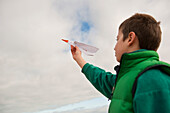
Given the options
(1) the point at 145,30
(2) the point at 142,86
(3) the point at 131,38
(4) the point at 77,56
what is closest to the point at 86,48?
→ (4) the point at 77,56

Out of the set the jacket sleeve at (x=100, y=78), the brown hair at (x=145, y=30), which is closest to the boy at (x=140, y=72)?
→ the brown hair at (x=145, y=30)

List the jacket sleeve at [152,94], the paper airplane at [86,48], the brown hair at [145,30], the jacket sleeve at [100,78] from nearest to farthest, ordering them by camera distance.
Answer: the jacket sleeve at [152,94]
the brown hair at [145,30]
the jacket sleeve at [100,78]
the paper airplane at [86,48]

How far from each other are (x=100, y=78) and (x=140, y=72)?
6.30 feet

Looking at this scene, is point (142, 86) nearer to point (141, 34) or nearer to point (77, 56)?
point (141, 34)

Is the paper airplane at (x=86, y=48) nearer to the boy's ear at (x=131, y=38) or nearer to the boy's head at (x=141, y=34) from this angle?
the boy's head at (x=141, y=34)

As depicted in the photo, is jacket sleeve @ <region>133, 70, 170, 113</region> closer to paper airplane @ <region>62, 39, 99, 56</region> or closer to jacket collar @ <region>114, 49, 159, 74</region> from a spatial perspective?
jacket collar @ <region>114, 49, 159, 74</region>

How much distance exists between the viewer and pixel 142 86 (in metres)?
2.22

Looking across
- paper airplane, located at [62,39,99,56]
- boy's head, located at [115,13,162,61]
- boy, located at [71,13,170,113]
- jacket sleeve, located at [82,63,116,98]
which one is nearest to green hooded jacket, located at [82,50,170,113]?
boy, located at [71,13,170,113]

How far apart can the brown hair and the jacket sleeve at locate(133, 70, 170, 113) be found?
2.93 ft

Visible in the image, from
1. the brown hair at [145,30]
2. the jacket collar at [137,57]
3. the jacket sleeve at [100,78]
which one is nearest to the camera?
the jacket collar at [137,57]

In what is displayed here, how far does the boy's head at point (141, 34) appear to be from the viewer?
3.02 meters

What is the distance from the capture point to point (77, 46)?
4.98 m

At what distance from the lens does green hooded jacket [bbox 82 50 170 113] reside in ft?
6.94

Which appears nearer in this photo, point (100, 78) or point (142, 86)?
point (142, 86)
